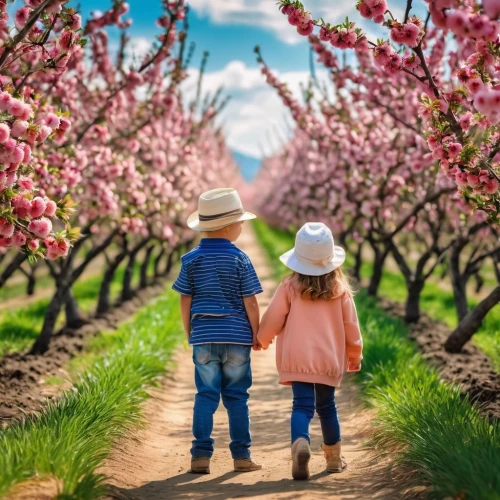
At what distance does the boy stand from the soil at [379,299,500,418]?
5.30ft

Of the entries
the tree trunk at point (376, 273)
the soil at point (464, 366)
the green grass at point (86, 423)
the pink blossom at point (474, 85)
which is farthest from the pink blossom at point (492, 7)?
the tree trunk at point (376, 273)

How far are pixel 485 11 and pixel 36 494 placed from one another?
3065 millimetres

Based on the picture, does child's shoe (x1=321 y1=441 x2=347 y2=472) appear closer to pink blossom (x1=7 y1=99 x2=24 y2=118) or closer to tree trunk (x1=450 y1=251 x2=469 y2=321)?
pink blossom (x1=7 y1=99 x2=24 y2=118)

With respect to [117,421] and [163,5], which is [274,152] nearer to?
[163,5]

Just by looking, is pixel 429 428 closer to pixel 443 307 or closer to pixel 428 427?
pixel 428 427

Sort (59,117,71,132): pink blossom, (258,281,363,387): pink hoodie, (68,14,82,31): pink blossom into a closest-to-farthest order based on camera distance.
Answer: (258,281,363,387): pink hoodie → (68,14,82,31): pink blossom → (59,117,71,132): pink blossom

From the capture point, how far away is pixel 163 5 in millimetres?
8766

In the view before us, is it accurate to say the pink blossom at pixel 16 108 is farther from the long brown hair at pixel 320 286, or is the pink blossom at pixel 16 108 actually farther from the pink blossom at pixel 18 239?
the long brown hair at pixel 320 286

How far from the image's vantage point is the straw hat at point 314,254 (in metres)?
4.73

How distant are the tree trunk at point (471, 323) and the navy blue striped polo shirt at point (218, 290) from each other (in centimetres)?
319

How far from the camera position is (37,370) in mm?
7836

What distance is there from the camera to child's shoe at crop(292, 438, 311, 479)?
4484 mm

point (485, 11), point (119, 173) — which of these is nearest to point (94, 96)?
point (119, 173)

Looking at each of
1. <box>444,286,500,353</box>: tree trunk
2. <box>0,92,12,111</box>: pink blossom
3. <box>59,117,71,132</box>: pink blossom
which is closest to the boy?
<box>0,92,12,111</box>: pink blossom
